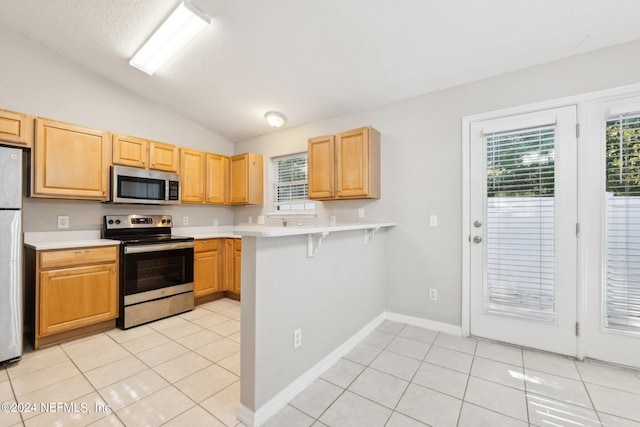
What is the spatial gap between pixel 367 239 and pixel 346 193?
661 mm

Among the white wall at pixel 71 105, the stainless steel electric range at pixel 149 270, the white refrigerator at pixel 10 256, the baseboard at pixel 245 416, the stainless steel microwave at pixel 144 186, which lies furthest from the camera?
the stainless steel microwave at pixel 144 186

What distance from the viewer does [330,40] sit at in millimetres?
2391

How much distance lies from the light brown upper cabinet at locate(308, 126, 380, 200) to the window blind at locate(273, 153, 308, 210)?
61cm

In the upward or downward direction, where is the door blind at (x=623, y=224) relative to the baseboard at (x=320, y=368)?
upward

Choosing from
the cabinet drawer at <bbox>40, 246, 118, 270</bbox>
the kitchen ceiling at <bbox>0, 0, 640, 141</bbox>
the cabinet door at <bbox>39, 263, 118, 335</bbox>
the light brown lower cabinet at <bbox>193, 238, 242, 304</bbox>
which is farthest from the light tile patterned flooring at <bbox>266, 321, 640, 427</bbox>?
the kitchen ceiling at <bbox>0, 0, 640, 141</bbox>

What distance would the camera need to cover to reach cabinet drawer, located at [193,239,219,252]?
362cm

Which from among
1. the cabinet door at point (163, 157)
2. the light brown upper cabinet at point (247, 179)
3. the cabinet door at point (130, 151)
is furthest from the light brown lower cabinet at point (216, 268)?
the cabinet door at point (130, 151)

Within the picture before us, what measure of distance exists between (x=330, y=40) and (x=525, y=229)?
239 cm

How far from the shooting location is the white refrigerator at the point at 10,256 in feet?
6.99

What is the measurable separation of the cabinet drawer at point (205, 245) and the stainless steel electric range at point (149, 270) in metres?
0.17

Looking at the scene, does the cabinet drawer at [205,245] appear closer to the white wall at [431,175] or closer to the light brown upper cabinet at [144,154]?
the light brown upper cabinet at [144,154]

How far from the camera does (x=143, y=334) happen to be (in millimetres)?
2752

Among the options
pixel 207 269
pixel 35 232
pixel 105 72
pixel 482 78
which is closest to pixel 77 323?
pixel 35 232

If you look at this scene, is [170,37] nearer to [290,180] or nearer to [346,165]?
[346,165]
